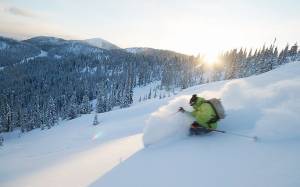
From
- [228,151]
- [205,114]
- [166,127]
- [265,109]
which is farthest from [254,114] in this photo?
[166,127]

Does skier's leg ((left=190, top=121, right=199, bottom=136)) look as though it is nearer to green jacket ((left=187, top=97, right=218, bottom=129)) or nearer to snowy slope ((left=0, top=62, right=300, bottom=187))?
green jacket ((left=187, top=97, right=218, bottom=129))

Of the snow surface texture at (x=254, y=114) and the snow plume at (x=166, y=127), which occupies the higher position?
the snow surface texture at (x=254, y=114)

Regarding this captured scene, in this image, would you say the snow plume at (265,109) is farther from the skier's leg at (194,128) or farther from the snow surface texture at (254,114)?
the skier's leg at (194,128)

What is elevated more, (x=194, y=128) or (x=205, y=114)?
(x=205, y=114)

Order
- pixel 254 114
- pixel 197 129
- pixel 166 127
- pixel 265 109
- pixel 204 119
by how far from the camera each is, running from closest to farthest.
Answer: pixel 265 109 → pixel 254 114 → pixel 204 119 → pixel 197 129 → pixel 166 127

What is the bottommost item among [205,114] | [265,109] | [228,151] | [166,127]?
[166,127]

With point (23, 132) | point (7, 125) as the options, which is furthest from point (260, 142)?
point (7, 125)

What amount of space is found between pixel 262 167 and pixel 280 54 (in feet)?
375

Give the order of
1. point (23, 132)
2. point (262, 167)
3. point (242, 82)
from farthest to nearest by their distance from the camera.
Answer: point (23, 132)
point (242, 82)
point (262, 167)

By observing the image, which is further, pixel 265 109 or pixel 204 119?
pixel 204 119

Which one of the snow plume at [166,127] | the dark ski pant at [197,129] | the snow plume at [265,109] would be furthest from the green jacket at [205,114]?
the snow plume at [265,109]

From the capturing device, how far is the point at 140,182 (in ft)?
29.5

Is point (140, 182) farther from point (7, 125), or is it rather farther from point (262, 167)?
point (7, 125)

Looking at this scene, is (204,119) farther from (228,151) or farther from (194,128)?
(228,151)
